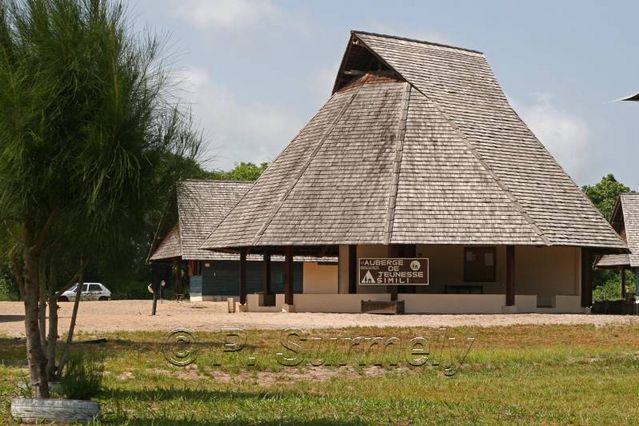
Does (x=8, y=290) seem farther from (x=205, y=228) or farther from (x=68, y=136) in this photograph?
(x=68, y=136)

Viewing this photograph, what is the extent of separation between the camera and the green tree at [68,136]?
1180cm

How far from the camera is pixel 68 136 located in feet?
39.3

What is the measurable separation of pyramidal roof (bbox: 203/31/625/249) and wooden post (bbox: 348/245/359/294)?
5.49ft

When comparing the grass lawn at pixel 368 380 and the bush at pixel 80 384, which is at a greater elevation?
the bush at pixel 80 384

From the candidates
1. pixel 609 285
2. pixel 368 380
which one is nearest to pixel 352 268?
pixel 368 380

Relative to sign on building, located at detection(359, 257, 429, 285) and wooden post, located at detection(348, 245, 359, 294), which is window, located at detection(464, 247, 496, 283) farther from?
sign on building, located at detection(359, 257, 429, 285)

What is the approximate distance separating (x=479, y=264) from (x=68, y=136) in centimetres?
3048

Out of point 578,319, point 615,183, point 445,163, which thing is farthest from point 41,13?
point 615,183

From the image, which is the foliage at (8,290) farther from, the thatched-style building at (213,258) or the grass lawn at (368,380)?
the grass lawn at (368,380)

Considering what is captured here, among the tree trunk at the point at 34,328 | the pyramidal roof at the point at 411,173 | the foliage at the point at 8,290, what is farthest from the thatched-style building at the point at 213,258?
the tree trunk at the point at 34,328

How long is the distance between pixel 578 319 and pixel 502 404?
1931 cm

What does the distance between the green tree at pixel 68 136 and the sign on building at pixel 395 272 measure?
23326mm

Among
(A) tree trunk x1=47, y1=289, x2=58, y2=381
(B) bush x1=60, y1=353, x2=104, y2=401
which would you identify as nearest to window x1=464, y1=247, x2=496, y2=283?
(A) tree trunk x1=47, y1=289, x2=58, y2=381

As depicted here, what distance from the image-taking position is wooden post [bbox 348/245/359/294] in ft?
126
